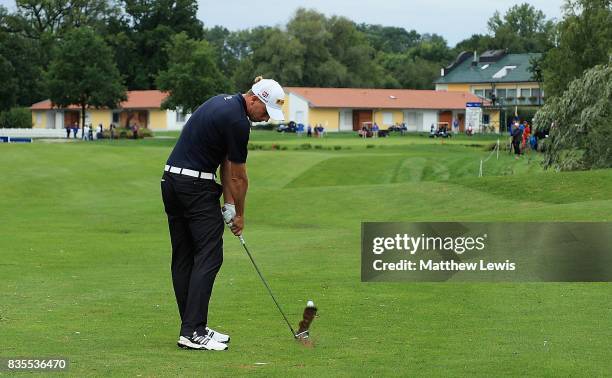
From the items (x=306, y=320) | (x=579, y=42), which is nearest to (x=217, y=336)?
(x=306, y=320)

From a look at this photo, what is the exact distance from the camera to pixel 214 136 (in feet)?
31.4

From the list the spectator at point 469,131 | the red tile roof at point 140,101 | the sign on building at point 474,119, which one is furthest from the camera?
the red tile roof at point 140,101

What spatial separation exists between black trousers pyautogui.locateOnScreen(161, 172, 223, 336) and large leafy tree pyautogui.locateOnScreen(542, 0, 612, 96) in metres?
69.4

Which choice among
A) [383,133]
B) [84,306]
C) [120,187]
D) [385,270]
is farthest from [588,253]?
[383,133]

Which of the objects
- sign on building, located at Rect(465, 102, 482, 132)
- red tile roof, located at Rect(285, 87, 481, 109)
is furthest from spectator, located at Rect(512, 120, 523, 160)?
red tile roof, located at Rect(285, 87, 481, 109)

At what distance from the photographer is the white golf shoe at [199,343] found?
9250 millimetres

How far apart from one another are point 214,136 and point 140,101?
4895 inches

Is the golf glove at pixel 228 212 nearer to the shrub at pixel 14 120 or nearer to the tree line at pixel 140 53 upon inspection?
the tree line at pixel 140 53

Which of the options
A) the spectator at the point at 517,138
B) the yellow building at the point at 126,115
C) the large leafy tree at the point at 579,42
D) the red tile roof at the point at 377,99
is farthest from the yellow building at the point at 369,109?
the spectator at the point at 517,138

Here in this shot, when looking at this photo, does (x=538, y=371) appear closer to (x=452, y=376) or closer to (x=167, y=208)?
(x=452, y=376)

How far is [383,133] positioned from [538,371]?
9934cm

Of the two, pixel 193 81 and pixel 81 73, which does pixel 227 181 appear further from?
pixel 81 73

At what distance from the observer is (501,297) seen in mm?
12461

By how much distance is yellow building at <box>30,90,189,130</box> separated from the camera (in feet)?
429
